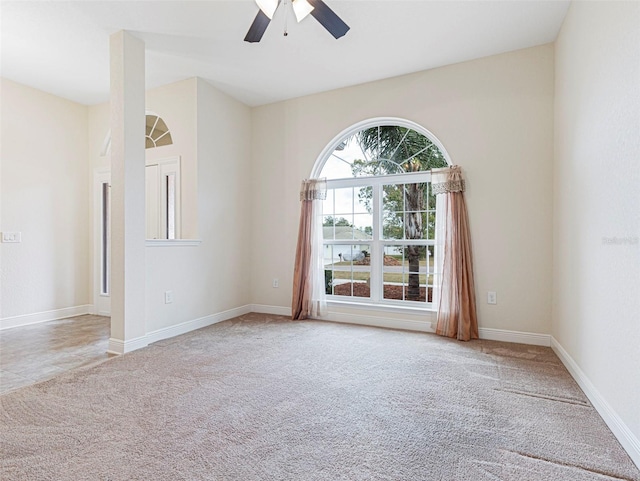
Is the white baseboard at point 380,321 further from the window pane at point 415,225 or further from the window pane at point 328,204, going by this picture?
the window pane at point 328,204

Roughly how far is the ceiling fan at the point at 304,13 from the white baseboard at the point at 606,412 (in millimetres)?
2824

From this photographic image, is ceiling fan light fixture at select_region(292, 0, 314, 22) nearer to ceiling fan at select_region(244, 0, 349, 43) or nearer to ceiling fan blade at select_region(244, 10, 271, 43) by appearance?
ceiling fan at select_region(244, 0, 349, 43)

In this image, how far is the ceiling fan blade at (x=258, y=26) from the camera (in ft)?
7.64

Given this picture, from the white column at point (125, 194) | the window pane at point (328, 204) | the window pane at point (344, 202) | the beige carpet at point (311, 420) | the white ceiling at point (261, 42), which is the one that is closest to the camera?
the beige carpet at point (311, 420)

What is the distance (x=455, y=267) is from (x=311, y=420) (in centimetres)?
227

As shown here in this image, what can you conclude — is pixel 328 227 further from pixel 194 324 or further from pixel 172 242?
pixel 194 324

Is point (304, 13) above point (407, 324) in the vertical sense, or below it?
above

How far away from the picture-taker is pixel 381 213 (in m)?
4.24

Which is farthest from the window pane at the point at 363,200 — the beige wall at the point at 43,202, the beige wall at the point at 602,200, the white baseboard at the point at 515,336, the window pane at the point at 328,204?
the beige wall at the point at 43,202

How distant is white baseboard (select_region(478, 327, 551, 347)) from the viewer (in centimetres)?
330

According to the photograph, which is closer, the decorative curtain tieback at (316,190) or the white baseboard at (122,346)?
the white baseboard at (122,346)

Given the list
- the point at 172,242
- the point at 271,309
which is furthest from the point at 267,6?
the point at 271,309

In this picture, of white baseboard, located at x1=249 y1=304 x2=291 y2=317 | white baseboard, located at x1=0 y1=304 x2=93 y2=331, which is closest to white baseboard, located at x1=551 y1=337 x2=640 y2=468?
white baseboard, located at x1=249 y1=304 x2=291 y2=317

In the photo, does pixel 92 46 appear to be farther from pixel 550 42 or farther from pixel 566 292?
pixel 566 292
